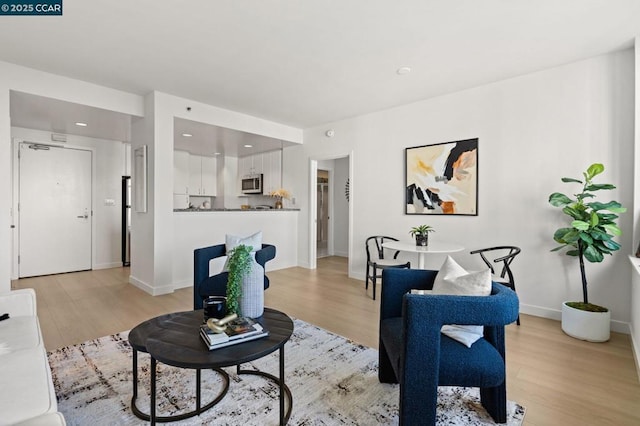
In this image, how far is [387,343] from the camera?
68.6 inches

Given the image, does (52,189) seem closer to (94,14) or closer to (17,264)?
(17,264)

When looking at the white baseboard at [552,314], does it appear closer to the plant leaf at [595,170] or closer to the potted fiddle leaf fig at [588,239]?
the potted fiddle leaf fig at [588,239]

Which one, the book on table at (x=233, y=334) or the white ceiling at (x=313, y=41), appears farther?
the white ceiling at (x=313, y=41)

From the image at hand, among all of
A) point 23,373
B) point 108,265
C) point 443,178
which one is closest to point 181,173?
point 108,265

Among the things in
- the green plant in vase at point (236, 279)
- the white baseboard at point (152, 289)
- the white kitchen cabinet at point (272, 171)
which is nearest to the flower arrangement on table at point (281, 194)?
the white kitchen cabinet at point (272, 171)

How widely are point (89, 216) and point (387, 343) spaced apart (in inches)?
232

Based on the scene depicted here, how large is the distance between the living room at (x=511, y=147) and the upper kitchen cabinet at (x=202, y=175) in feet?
8.97

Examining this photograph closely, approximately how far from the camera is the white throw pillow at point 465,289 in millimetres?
1591

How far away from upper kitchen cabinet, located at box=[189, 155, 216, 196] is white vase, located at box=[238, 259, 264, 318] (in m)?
5.82

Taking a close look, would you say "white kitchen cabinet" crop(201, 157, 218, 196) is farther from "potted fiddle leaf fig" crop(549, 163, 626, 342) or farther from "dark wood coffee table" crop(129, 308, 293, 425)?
"potted fiddle leaf fig" crop(549, 163, 626, 342)

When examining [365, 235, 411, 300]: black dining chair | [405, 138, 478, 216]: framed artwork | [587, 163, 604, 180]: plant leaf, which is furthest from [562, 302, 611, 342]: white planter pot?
[365, 235, 411, 300]: black dining chair

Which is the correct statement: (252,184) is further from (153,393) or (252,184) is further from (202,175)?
(153,393)

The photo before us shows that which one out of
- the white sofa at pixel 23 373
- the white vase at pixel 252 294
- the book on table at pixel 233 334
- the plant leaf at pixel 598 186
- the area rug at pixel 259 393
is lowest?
the area rug at pixel 259 393

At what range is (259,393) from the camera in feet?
6.32
